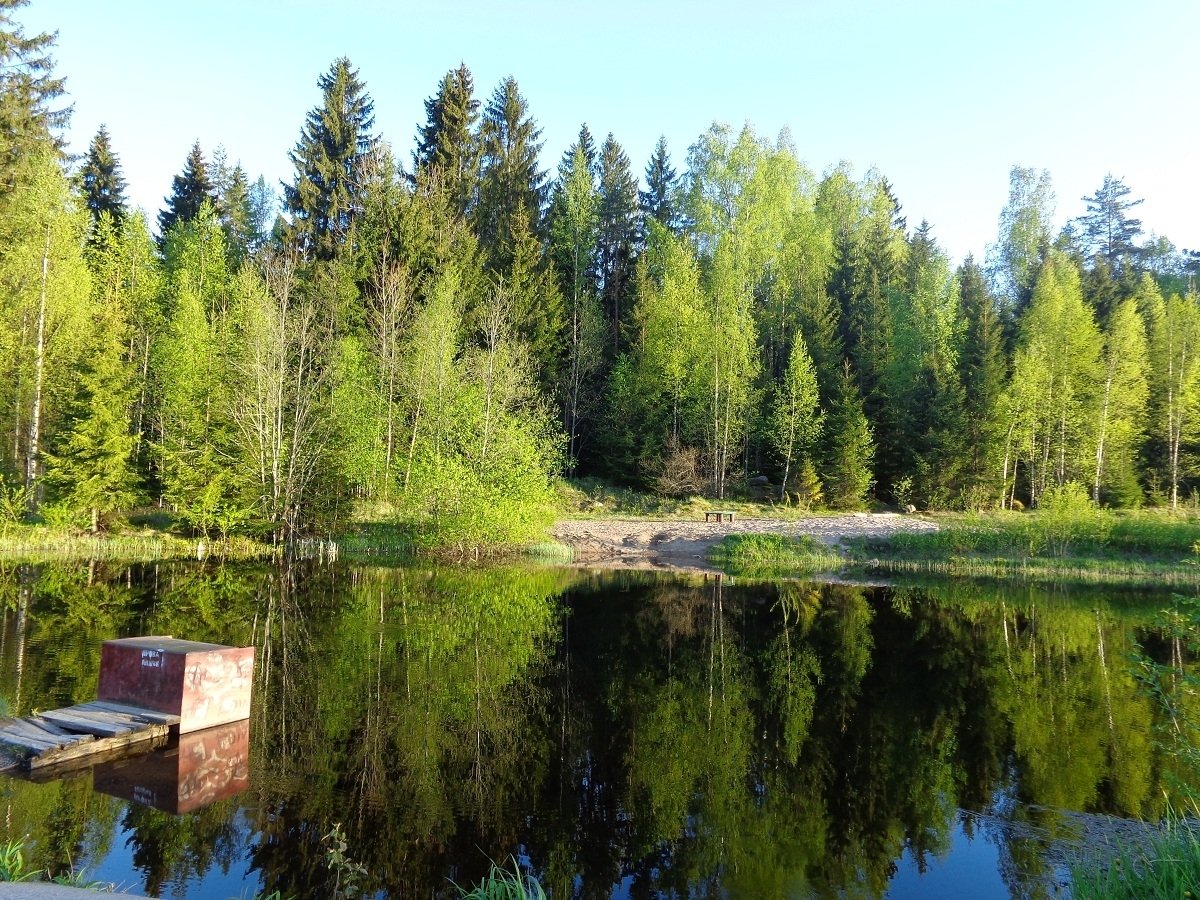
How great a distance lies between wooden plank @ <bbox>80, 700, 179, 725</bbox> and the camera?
8883 mm

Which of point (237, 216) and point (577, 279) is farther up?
point (237, 216)

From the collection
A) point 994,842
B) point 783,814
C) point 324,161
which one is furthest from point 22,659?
point 324,161

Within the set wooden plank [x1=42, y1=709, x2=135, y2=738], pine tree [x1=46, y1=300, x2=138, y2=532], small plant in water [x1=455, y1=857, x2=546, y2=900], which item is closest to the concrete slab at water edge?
small plant in water [x1=455, y1=857, x2=546, y2=900]

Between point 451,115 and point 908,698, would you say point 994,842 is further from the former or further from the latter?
point 451,115

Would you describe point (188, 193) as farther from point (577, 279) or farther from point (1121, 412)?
point (1121, 412)

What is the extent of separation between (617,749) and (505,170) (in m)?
41.5

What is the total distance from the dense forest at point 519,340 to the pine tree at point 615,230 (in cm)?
20

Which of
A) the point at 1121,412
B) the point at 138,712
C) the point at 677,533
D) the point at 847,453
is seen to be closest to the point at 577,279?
the point at 847,453

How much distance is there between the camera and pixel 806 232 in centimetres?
4550

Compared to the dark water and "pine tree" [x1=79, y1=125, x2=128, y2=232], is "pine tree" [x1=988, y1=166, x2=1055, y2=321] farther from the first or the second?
"pine tree" [x1=79, y1=125, x2=128, y2=232]

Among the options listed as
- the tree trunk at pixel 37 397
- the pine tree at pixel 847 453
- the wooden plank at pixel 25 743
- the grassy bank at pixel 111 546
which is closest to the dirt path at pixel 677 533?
the pine tree at pixel 847 453

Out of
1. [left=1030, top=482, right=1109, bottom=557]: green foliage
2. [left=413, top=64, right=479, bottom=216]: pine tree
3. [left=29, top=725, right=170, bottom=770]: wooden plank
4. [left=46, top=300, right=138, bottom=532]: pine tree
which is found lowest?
[left=29, top=725, right=170, bottom=770]: wooden plank

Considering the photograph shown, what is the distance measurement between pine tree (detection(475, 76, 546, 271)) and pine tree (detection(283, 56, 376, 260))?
696 centimetres

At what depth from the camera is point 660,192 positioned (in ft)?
160
